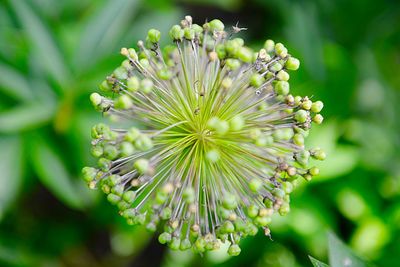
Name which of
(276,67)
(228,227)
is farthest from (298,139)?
(228,227)

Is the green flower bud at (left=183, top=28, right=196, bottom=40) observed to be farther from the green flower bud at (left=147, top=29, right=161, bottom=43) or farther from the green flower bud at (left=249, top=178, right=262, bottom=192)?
the green flower bud at (left=249, top=178, right=262, bottom=192)

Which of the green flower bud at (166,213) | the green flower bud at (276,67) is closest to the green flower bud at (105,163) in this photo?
the green flower bud at (166,213)

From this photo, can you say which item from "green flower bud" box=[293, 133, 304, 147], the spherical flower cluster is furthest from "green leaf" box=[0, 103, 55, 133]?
"green flower bud" box=[293, 133, 304, 147]

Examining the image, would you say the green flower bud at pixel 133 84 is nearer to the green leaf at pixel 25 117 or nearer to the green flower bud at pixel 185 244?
the green flower bud at pixel 185 244

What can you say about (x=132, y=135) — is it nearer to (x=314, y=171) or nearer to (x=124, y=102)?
(x=124, y=102)

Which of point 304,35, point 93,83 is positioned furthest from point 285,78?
point 304,35

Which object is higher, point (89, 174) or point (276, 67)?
point (276, 67)
